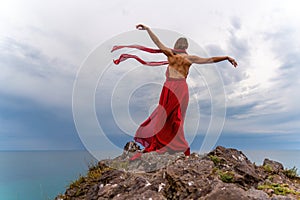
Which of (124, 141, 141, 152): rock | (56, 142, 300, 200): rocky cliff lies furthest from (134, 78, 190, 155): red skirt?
(124, 141, 141, 152): rock

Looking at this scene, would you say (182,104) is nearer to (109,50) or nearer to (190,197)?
(109,50)

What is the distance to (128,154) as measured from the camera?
1035cm

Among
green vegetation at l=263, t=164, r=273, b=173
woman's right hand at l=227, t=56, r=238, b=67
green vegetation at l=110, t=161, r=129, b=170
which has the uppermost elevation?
woman's right hand at l=227, t=56, r=238, b=67

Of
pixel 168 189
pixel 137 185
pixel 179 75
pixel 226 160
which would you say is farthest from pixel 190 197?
pixel 179 75

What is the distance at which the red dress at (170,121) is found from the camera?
9.84 metres

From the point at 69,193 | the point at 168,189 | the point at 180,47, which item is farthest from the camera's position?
the point at 180,47

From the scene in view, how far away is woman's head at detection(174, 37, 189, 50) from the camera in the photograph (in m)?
9.88

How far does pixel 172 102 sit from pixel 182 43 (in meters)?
2.02

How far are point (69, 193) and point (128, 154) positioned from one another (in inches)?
104

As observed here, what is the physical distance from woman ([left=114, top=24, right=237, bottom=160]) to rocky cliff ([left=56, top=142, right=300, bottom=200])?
2.05 feet

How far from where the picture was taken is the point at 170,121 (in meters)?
9.95

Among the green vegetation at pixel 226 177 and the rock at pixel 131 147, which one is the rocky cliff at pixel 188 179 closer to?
the green vegetation at pixel 226 177

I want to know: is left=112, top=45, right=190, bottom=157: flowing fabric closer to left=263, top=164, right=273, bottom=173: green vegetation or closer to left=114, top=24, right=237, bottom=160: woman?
left=114, top=24, right=237, bottom=160: woman

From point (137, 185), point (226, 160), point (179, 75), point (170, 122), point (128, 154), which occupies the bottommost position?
point (137, 185)
